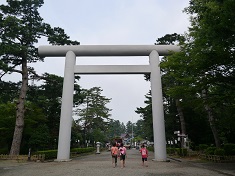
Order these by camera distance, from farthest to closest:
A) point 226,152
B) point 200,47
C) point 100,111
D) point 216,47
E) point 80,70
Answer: point 100,111, point 80,70, point 226,152, point 200,47, point 216,47

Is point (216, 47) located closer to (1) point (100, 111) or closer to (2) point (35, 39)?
(2) point (35, 39)

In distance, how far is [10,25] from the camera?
17359mm

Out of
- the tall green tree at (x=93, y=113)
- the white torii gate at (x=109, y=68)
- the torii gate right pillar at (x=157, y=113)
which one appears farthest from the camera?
the tall green tree at (x=93, y=113)

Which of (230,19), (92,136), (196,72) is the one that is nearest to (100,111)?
(92,136)

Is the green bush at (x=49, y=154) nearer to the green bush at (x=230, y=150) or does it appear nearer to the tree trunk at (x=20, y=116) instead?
the tree trunk at (x=20, y=116)

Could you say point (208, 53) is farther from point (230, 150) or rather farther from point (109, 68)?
point (230, 150)

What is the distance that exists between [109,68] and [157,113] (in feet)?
16.1

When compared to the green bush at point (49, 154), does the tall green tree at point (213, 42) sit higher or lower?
higher

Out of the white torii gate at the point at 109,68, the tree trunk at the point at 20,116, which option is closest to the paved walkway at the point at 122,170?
the white torii gate at the point at 109,68

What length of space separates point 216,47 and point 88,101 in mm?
36014

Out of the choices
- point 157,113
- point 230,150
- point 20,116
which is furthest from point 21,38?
Answer: point 230,150

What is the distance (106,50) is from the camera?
55.2 ft

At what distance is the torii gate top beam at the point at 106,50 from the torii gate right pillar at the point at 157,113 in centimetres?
61

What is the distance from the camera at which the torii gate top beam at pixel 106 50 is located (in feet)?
55.3
